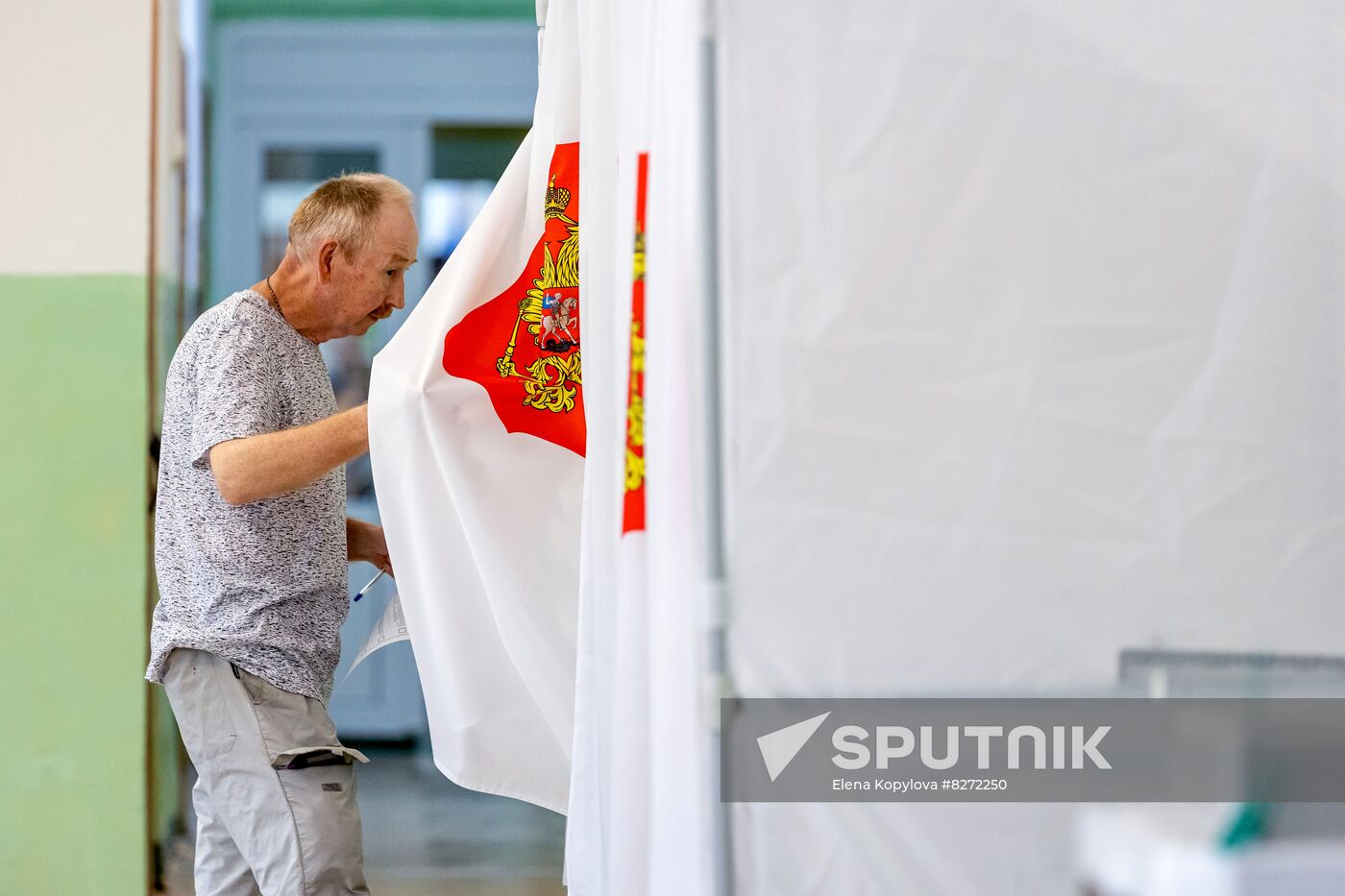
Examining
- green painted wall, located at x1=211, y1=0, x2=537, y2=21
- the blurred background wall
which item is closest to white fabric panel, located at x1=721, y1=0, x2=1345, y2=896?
the blurred background wall

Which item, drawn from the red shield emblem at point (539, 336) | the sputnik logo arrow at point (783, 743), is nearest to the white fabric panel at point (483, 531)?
the red shield emblem at point (539, 336)

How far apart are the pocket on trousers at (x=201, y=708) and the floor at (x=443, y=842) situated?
122cm

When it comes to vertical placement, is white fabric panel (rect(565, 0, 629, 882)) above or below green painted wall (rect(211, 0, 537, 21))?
below

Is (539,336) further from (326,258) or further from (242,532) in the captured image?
(242,532)

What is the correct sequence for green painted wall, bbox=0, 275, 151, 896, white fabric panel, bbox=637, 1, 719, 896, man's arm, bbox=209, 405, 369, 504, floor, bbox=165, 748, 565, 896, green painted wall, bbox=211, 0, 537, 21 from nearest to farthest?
white fabric panel, bbox=637, 1, 719, 896 → man's arm, bbox=209, 405, 369, 504 → green painted wall, bbox=0, 275, 151, 896 → floor, bbox=165, 748, 565, 896 → green painted wall, bbox=211, 0, 537, 21

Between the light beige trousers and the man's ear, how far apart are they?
0.49 m

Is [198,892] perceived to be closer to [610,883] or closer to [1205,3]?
[610,883]

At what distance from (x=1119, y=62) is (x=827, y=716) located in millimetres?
430

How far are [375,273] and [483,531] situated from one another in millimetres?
381

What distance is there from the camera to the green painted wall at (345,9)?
392cm

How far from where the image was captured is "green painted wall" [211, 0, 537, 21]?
3.92m

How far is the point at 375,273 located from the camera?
5.34ft

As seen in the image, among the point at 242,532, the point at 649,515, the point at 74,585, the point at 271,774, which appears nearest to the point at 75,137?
the point at 74,585

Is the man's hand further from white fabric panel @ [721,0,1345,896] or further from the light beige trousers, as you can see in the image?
white fabric panel @ [721,0,1345,896]
